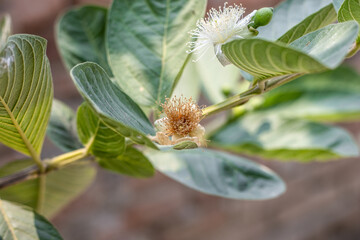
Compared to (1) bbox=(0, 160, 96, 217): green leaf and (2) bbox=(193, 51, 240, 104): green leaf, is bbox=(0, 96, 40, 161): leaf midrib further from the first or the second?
(2) bbox=(193, 51, 240, 104): green leaf

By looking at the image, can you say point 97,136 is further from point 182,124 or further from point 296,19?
point 296,19

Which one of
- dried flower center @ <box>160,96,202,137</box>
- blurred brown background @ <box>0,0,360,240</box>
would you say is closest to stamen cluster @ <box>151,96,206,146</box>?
dried flower center @ <box>160,96,202,137</box>

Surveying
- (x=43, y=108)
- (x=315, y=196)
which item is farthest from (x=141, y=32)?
(x=315, y=196)

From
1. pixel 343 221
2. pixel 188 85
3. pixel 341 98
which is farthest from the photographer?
pixel 343 221

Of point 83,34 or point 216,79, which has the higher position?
point 83,34

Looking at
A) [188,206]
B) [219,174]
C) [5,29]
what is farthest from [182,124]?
[188,206]

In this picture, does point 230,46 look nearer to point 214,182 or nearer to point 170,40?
point 170,40
